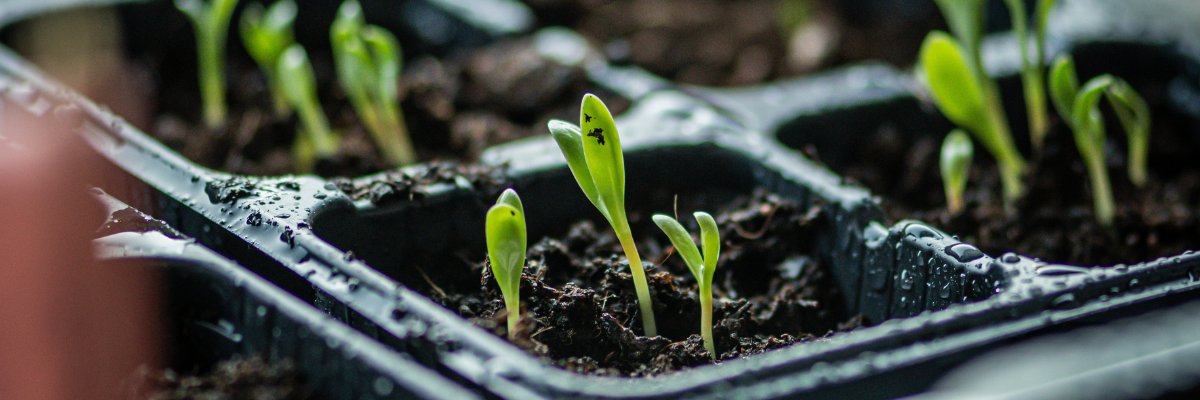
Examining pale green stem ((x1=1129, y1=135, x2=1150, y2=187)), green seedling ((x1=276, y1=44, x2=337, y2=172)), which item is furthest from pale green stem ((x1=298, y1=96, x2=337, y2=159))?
pale green stem ((x1=1129, y1=135, x2=1150, y2=187))

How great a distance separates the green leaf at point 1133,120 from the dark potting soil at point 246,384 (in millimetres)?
778

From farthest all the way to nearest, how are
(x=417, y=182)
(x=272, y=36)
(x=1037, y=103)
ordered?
(x=272, y=36), (x=1037, y=103), (x=417, y=182)

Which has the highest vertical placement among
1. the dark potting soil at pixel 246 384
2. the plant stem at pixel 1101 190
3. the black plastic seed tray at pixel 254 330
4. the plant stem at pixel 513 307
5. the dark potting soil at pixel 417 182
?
the plant stem at pixel 1101 190

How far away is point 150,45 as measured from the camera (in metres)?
1.48

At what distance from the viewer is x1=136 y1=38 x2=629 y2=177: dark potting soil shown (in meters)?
1.17

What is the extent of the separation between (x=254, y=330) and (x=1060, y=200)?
2.71 ft

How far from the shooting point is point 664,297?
0.73 meters

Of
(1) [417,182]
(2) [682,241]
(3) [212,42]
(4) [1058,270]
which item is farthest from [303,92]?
(4) [1058,270]

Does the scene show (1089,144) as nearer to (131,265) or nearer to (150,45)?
(131,265)

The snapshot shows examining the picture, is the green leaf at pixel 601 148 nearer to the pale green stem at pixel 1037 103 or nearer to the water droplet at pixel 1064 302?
the water droplet at pixel 1064 302

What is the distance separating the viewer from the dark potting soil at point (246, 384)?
21.6 inches

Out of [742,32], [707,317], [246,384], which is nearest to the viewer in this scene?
[246,384]

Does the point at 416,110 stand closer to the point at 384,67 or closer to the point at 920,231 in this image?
the point at 384,67

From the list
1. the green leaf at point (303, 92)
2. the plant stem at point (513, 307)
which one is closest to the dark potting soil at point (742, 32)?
the green leaf at point (303, 92)
